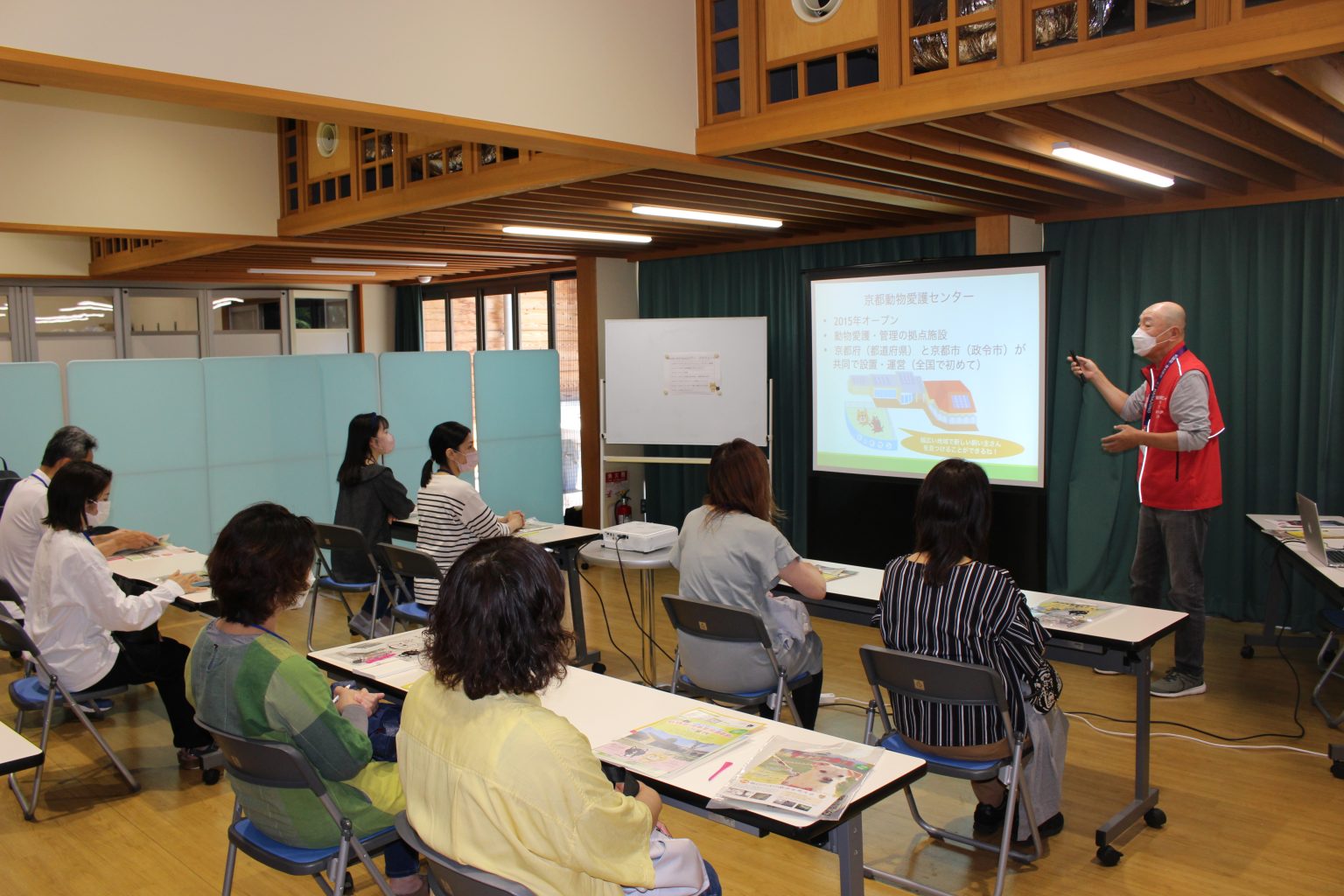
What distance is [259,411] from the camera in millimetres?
6648

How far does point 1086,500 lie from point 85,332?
9527mm

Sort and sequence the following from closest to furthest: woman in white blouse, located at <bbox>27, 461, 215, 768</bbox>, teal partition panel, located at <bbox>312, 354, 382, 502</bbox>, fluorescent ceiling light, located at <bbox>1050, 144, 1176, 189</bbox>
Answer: woman in white blouse, located at <bbox>27, 461, 215, 768</bbox>, fluorescent ceiling light, located at <bbox>1050, 144, 1176, 189</bbox>, teal partition panel, located at <bbox>312, 354, 382, 502</bbox>

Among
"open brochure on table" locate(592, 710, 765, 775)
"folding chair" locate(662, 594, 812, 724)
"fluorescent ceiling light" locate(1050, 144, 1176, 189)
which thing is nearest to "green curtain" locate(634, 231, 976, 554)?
"fluorescent ceiling light" locate(1050, 144, 1176, 189)

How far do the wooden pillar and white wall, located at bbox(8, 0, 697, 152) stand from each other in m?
4.42

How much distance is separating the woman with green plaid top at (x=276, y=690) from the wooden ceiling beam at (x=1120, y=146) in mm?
2595

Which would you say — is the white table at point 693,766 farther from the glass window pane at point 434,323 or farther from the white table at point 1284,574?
the glass window pane at point 434,323

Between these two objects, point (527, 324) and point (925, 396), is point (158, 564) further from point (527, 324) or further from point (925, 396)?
point (527, 324)

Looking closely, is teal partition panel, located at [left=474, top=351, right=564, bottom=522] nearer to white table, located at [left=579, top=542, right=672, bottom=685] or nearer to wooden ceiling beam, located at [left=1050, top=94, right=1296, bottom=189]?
white table, located at [left=579, top=542, right=672, bottom=685]

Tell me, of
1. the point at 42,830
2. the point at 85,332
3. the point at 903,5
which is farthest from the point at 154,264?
the point at 903,5

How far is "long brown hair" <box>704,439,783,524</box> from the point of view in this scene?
363 cm

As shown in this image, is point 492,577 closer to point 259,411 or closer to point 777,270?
point 259,411

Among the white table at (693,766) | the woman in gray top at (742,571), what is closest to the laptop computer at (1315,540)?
the woman in gray top at (742,571)

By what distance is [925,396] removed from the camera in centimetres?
Result: 562

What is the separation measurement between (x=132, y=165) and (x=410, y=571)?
3.66 meters
